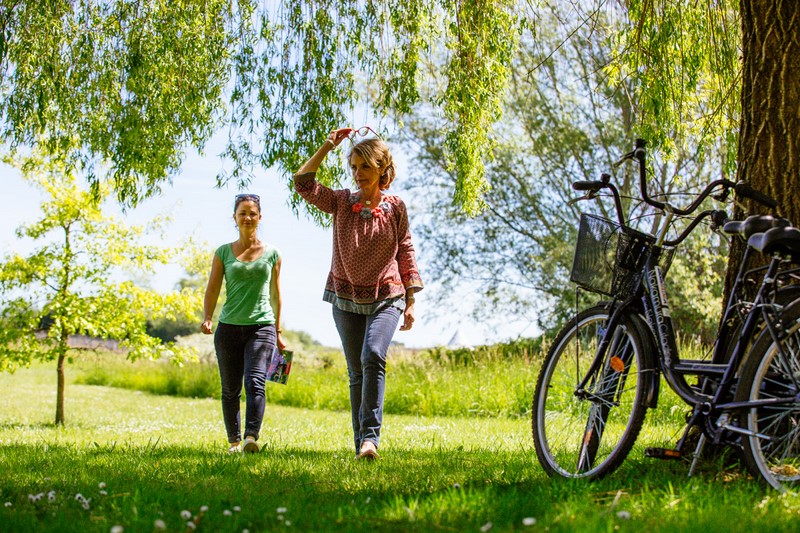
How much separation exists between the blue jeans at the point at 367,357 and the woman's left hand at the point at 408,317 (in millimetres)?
49

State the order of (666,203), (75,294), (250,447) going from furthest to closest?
1. (75,294)
2. (250,447)
3. (666,203)

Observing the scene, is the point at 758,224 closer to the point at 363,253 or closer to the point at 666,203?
the point at 666,203

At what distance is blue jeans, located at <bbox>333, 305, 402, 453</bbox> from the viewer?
4367 mm

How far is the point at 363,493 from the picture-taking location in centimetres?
321

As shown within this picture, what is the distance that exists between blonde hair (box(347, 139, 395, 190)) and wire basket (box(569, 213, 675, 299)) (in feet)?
4.32

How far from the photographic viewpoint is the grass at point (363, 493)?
2.56 m

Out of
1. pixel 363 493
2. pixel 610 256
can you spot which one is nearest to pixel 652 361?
pixel 610 256

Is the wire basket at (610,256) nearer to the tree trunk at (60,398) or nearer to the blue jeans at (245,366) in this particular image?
the blue jeans at (245,366)

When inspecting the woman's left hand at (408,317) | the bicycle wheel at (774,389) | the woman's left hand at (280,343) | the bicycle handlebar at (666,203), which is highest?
the bicycle handlebar at (666,203)

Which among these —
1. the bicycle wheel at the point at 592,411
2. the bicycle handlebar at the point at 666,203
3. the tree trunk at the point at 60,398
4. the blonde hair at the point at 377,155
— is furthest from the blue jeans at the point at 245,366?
the tree trunk at the point at 60,398

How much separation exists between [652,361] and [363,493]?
3.99 feet

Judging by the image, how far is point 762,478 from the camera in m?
2.82

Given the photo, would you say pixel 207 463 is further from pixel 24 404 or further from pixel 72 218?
pixel 24 404

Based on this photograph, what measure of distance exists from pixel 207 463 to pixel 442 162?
16883 mm
